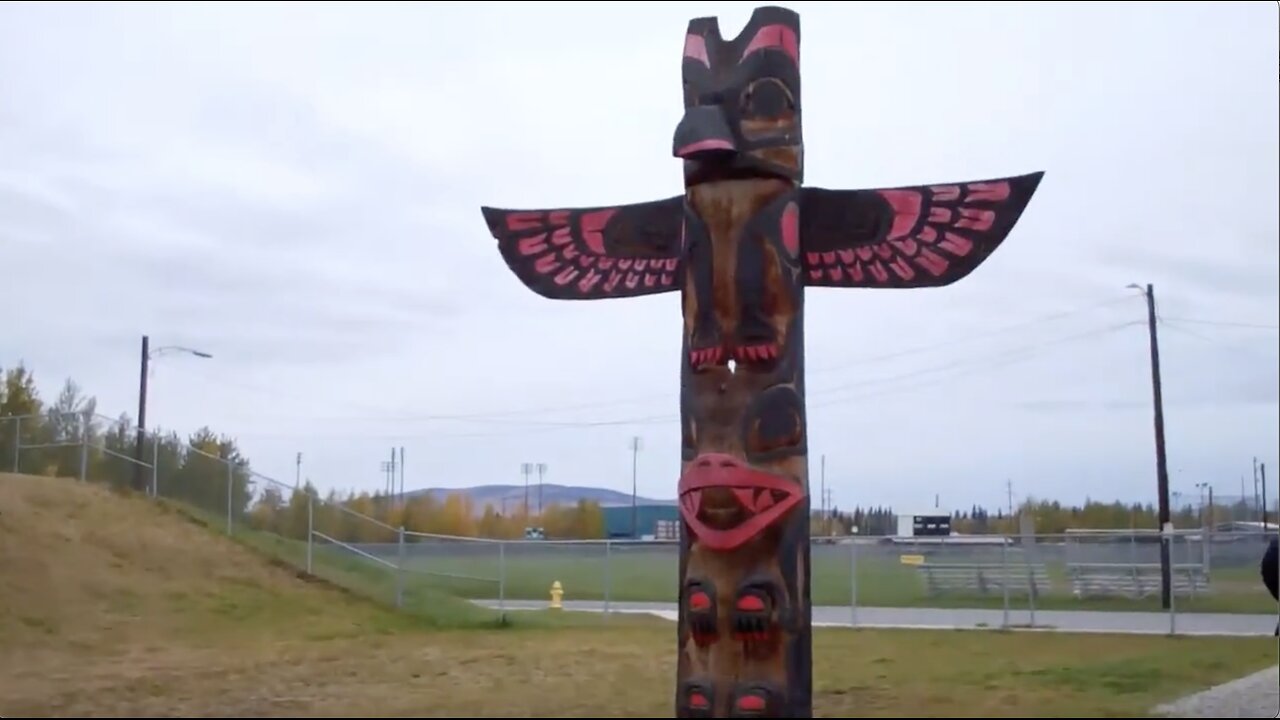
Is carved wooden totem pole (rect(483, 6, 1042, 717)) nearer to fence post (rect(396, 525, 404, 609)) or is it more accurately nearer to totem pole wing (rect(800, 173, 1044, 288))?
totem pole wing (rect(800, 173, 1044, 288))

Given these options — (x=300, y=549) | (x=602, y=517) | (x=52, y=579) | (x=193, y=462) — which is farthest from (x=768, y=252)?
(x=602, y=517)

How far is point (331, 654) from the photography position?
1513 centimetres

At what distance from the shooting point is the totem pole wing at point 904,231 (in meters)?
8.63

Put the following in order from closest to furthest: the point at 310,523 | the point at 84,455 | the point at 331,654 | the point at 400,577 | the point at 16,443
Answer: the point at 331,654, the point at 400,577, the point at 310,523, the point at 16,443, the point at 84,455

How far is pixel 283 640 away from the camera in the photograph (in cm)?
1708

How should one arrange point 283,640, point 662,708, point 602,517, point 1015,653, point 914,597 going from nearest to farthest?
point 662,708 → point 1015,653 → point 283,640 → point 914,597 → point 602,517

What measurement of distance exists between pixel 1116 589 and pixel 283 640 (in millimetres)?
15344

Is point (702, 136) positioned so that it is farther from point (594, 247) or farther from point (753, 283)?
point (594, 247)

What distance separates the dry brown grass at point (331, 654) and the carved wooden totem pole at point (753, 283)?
1231 millimetres

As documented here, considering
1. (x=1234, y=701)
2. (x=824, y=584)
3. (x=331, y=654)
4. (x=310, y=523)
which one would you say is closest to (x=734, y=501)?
(x=1234, y=701)

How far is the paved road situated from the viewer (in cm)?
1850

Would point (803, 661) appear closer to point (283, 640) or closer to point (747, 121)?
point (747, 121)

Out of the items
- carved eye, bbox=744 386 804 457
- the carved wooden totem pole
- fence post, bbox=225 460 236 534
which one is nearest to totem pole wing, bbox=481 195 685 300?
the carved wooden totem pole

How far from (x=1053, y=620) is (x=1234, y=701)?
32.6 ft
